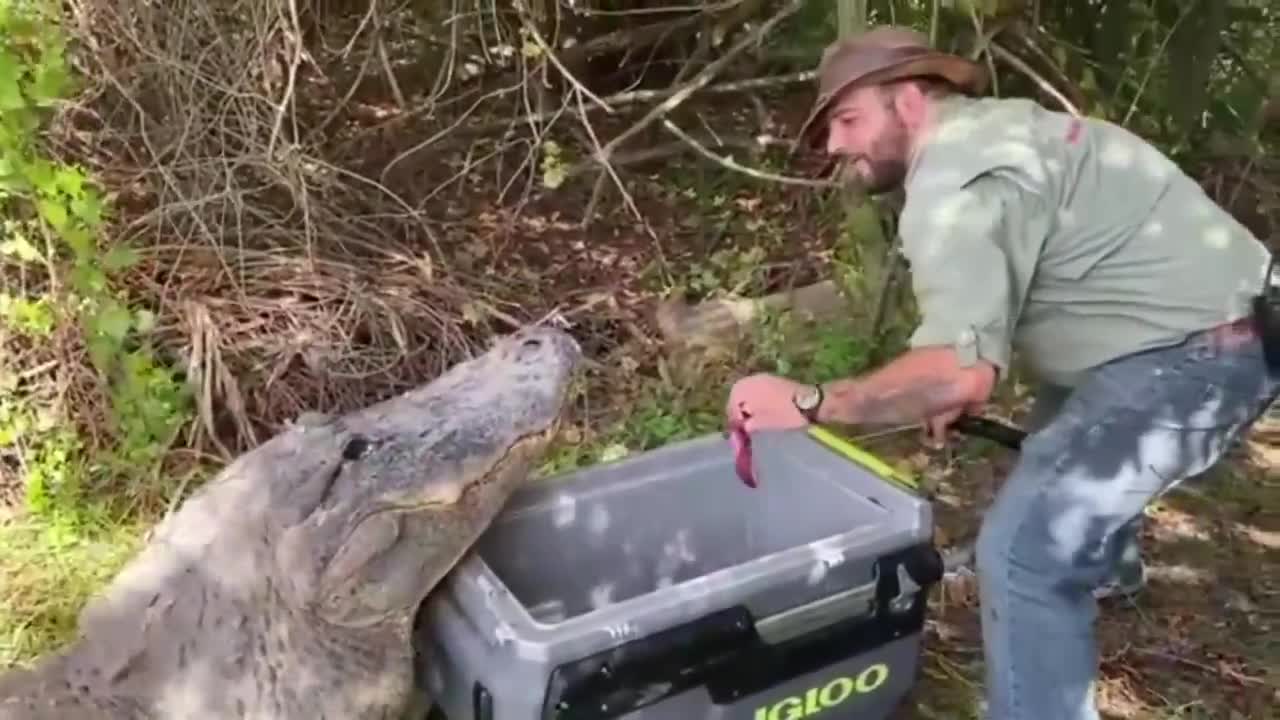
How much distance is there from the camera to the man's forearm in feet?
7.02

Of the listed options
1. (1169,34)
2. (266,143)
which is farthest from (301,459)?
(1169,34)

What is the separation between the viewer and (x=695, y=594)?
211cm

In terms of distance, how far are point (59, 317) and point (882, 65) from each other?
81.4 inches

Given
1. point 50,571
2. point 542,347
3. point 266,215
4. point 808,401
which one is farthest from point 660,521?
point 266,215

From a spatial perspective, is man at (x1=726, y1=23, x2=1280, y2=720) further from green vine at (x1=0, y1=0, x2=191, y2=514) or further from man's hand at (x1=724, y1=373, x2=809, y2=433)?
green vine at (x1=0, y1=0, x2=191, y2=514)

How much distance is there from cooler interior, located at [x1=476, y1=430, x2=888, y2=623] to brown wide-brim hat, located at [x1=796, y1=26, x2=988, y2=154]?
0.61 metres

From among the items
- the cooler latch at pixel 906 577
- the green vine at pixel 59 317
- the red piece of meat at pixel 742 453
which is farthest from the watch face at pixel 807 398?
the green vine at pixel 59 317

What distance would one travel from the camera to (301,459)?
237cm

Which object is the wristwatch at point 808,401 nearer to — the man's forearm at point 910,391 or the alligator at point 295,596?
the man's forearm at point 910,391

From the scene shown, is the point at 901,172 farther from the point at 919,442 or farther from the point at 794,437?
the point at 919,442

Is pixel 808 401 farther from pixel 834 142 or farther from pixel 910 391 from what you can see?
pixel 834 142

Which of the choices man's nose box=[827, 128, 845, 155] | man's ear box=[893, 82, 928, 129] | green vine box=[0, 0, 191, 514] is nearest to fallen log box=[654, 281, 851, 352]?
green vine box=[0, 0, 191, 514]

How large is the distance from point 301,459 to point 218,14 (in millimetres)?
1861

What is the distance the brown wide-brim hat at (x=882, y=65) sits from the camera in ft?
7.72
